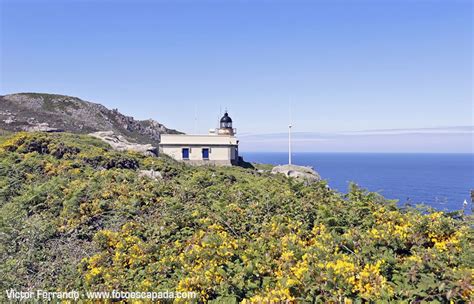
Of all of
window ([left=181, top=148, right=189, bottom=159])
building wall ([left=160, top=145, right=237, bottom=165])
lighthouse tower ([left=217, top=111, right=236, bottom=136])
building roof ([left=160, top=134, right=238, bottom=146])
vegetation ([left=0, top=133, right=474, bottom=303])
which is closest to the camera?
vegetation ([left=0, top=133, right=474, bottom=303])

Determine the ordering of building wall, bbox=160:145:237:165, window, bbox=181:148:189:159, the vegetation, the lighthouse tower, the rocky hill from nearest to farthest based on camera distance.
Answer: the vegetation → building wall, bbox=160:145:237:165 → window, bbox=181:148:189:159 → the lighthouse tower → the rocky hill

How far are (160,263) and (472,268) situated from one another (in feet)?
15.7

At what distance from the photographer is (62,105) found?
2933 inches

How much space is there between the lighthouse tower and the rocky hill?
2486 cm

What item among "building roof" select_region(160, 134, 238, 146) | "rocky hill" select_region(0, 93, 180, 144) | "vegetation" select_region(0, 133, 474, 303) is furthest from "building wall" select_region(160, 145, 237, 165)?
"vegetation" select_region(0, 133, 474, 303)

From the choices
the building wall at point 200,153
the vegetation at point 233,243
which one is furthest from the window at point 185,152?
the vegetation at point 233,243

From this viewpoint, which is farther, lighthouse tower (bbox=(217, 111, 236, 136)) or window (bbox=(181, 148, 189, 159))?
lighthouse tower (bbox=(217, 111, 236, 136))

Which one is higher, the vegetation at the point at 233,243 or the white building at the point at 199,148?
the white building at the point at 199,148

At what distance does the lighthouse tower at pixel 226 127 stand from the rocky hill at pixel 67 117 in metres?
24.9

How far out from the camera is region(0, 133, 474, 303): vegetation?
4.54 meters

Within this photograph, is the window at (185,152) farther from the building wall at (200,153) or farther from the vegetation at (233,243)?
the vegetation at (233,243)

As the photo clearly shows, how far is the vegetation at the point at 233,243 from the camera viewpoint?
4.54 metres

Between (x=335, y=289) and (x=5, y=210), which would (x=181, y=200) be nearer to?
(x=5, y=210)

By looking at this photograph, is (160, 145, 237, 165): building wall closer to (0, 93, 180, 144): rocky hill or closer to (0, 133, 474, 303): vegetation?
(0, 93, 180, 144): rocky hill
